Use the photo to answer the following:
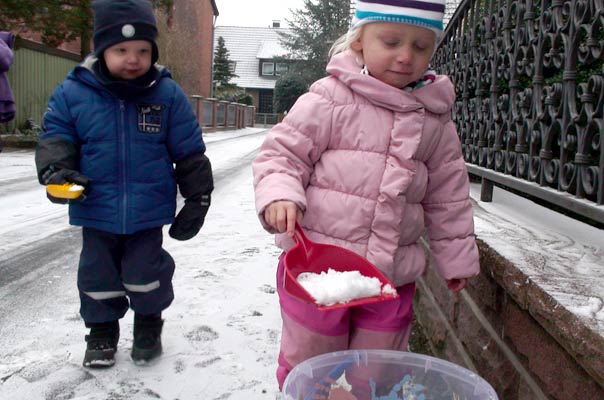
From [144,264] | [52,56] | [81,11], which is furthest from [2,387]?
[52,56]

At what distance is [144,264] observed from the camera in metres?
2.40

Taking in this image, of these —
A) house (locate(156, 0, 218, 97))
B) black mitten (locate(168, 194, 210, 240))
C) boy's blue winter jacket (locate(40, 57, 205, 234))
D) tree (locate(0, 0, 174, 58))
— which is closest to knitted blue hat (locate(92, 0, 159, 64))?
boy's blue winter jacket (locate(40, 57, 205, 234))

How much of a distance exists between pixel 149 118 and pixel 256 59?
1993 inches

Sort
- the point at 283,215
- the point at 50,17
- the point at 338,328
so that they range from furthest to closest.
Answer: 1. the point at 50,17
2. the point at 338,328
3. the point at 283,215

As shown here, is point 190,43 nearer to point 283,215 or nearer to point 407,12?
point 407,12

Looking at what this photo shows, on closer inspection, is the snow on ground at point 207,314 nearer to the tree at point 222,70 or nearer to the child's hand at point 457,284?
the child's hand at point 457,284

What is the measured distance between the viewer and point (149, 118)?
2.40 meters

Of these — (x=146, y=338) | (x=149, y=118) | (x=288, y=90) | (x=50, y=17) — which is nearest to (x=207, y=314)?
(x=146, y=338)

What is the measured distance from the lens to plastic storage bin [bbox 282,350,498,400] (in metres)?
1.54

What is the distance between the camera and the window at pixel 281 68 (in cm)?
4557

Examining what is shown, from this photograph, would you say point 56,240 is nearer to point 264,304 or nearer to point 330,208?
point 264,304

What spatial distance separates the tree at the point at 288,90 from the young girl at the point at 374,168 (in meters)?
40.1

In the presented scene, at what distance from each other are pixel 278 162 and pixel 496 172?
4.74 ft

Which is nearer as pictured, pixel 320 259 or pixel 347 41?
pixel 320 259
